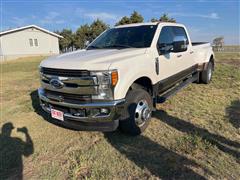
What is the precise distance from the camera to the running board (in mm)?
4445

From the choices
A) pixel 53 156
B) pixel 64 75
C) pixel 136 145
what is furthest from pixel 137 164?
pixel 64 75

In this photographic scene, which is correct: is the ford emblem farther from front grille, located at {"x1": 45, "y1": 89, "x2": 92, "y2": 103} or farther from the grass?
the grass

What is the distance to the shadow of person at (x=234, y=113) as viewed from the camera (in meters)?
4.13

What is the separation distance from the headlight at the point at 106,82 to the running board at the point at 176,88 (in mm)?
1567

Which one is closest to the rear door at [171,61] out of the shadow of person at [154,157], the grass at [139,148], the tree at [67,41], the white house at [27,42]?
the grass at [139,148]

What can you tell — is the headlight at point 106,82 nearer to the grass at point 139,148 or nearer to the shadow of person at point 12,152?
the grass at point 139,148

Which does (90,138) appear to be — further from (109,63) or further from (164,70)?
(164,70)

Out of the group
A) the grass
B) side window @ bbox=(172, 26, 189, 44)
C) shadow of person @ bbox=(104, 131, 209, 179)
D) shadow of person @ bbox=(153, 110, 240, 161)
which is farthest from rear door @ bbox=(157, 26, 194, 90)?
shadow of person @ bbox=(104, 131, 209, 179)

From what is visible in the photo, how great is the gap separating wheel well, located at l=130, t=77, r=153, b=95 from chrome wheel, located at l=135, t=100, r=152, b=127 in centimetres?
33

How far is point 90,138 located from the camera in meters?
3.91

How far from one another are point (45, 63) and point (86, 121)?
1376mm

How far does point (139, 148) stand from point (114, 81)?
46.3 inches

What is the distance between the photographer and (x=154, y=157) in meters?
3.17

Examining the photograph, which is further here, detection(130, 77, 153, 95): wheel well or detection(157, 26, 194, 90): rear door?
detection(157, 26, 194, 90): rear door
